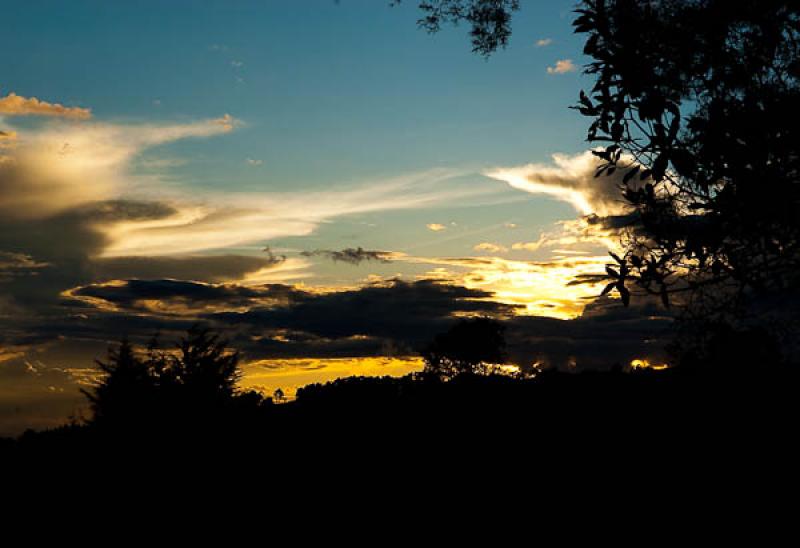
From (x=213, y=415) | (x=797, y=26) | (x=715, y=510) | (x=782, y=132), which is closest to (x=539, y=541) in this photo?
(x=715, y=510)

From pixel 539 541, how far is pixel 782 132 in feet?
26.8

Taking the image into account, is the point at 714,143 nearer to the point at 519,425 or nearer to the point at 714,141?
the point at 714,141

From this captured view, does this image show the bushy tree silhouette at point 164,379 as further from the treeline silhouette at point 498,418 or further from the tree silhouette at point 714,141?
the tree silhouette at point 714,141

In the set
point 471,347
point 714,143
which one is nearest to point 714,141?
point 714,143

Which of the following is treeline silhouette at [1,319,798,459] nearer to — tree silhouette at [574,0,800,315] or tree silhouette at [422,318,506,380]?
tree silhouette at [574,0,800,315]

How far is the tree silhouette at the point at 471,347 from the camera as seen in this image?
97.8 metres

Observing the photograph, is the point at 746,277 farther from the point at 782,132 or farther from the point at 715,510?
the point at 715,510

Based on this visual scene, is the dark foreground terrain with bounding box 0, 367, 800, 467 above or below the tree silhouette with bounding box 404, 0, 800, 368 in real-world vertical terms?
below

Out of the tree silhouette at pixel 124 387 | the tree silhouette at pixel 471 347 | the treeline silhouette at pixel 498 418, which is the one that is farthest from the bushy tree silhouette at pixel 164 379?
the tree silhouette at pixel 471 347

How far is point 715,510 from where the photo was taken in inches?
566

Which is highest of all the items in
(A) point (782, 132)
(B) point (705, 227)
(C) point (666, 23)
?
(C) point (666, 23)

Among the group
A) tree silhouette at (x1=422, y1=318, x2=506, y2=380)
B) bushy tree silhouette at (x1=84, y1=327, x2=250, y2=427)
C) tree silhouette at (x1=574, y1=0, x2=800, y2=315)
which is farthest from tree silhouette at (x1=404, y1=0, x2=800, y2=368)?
tree silhouette at (x1=422, y1=318, x2=506, y2=380)

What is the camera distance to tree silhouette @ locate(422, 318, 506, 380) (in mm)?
97750

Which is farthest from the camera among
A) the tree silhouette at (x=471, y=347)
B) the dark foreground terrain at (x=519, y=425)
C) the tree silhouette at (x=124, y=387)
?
the tree silhouette at (x=471, y=347)
